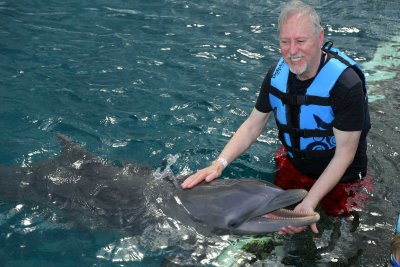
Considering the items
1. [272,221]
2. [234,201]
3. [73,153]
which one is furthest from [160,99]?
[272,221]

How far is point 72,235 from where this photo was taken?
563cm

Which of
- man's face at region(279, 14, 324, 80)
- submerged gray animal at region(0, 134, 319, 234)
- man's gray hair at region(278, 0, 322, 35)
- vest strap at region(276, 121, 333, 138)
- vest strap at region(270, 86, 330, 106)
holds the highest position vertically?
man's gray hair at region(278, 0, 322, 35)

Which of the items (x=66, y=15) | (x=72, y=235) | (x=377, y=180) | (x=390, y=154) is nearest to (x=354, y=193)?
(x=377, y=180)

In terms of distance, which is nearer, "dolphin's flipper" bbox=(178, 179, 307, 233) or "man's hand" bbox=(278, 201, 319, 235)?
"man's hand" bbox=(278, 201, 319, 235)

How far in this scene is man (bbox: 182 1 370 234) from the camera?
4910mm

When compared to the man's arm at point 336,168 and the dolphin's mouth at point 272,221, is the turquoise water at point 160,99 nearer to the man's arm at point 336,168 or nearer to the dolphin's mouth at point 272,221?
the dolphin's mouth at point 272,221

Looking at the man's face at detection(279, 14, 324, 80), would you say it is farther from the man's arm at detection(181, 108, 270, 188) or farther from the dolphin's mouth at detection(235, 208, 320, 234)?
the dolphin's mouth at detection(235, 208, 320, 234)

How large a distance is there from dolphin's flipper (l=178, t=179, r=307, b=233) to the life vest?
2.82 feet

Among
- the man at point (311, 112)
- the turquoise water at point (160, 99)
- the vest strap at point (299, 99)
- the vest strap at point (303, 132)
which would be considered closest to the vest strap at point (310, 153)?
the man at point (311, 112)

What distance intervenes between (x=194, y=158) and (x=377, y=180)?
7.47ft

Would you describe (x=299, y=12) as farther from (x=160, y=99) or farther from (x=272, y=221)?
(x=160, y=99)

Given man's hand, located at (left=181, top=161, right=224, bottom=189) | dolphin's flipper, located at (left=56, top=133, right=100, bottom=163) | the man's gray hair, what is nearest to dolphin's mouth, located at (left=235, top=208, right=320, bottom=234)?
man's hand, located at (left=181, top=161, right=224, bottom=189)

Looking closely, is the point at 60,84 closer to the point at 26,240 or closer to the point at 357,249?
the point at 26,240

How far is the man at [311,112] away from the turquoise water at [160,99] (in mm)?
638
